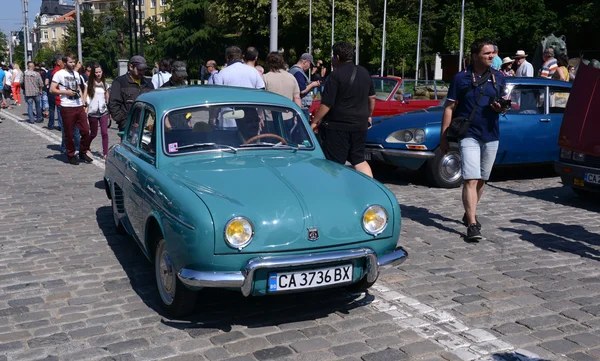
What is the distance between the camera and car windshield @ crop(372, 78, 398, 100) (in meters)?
14.7

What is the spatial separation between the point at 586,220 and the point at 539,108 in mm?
2976

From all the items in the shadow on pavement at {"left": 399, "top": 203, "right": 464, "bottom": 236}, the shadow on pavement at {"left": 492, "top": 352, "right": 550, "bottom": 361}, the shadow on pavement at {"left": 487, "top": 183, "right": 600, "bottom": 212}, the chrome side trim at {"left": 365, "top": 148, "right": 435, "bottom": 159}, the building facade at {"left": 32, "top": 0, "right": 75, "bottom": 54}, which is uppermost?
the building facade at {"left": 32, "top": 0, "right": 75, "bottom": 54}

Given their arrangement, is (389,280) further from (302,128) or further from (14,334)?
(14,334)

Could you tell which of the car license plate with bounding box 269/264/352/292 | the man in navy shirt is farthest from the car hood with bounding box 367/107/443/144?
the car license plate with bounding box 269/264/352/292

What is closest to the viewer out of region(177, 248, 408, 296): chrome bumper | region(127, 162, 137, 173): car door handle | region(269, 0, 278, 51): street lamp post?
region(177, 248, 408, 296): chrome bumper

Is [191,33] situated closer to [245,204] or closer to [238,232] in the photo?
[245,204]

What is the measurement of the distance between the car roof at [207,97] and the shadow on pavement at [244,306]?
1442mm

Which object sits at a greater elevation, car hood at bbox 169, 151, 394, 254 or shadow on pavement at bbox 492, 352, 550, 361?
car hood at bbox 169, 151, 394, 254

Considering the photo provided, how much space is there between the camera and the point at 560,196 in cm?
943

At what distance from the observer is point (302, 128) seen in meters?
5.90

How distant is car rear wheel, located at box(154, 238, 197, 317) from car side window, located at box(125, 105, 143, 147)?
4.87 feet

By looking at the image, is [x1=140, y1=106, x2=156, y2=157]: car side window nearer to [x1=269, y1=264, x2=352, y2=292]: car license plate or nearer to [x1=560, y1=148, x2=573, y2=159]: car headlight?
[x1=269, y1=264, x2=352, y2=292]: car license plate

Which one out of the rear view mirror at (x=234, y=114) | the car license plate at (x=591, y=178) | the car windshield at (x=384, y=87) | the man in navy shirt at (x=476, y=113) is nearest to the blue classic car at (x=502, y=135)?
the car license plate at (x=591, y=178)

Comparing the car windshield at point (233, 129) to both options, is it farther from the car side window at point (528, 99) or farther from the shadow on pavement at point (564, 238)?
the car side window at point (528, 99)
